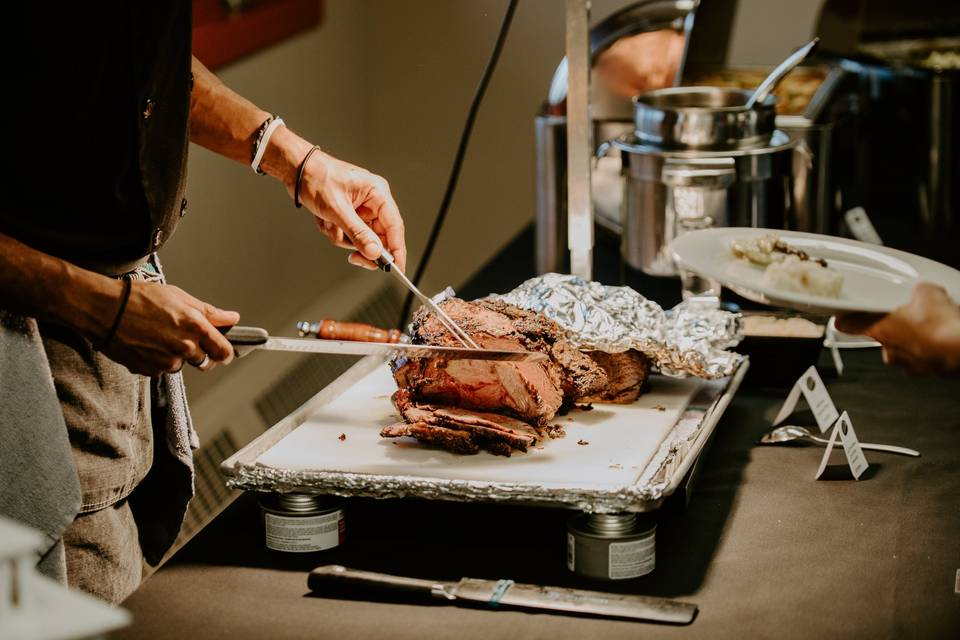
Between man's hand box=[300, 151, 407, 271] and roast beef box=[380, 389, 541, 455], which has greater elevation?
man's hand box=[300, 151, 407, 271]

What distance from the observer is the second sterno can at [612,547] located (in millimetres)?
1255

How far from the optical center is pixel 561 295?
1.69 meters

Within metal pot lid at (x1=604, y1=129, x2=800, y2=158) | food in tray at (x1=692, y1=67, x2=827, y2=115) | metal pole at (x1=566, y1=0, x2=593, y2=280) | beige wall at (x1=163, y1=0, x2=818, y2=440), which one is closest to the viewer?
metal pole at (x1=566, y1=0, x2=593, y2=280)

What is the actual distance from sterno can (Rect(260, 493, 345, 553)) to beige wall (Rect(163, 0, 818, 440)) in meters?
2.01

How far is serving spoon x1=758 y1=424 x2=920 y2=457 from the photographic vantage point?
1.61 m

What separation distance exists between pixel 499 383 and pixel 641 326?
11.1 inches

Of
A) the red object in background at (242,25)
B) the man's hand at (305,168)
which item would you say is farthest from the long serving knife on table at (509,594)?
the red object in background at (242,25)

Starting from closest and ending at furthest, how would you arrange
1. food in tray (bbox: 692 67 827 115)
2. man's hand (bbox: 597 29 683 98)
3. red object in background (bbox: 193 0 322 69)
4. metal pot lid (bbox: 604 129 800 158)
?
metal pot lid (bbox: 604 129 800 158) → man's hand (bbox: 597 29 683 98) → food in tray (bbox: 692 67 827 115) → red object in background (bbox: 193 0 322 69)

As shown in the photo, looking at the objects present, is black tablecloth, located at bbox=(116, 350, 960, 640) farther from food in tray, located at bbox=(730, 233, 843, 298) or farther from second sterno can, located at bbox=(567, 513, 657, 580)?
food in tray, located at bbox=(730, 233, 843, 298)

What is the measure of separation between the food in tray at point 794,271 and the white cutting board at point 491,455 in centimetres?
28

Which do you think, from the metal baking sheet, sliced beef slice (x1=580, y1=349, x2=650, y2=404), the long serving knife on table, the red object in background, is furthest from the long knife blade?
the red object in background

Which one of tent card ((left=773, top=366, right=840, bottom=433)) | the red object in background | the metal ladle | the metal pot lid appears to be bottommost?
tent card ((left=773, top=366, right=840, bottom=433))

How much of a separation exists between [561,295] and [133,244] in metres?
0.60

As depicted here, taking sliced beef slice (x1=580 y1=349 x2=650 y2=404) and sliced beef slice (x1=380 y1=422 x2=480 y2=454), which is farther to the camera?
sliced beef slice (x1=580 y1=349 x2=650 y2=404)
